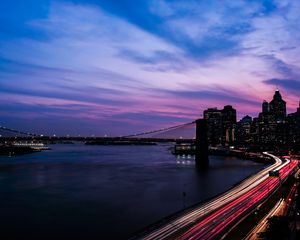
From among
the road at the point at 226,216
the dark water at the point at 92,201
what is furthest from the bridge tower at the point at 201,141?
the road at the point at 226,216

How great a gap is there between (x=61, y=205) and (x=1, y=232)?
7.57m

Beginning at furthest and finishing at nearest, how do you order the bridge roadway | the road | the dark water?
the dark water < the bridge roadway < the road

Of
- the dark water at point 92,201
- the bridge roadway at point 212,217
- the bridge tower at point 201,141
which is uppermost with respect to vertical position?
the bridge tower at point 201,141

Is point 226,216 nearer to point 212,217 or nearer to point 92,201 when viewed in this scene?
point 212,217

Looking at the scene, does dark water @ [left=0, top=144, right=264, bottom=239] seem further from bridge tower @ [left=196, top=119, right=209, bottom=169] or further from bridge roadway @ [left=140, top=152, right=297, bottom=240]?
bridge tower @ [left=196, top=119, right=209, bottom=169]

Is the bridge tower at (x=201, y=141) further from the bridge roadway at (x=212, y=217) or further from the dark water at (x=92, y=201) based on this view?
the bridge roadway at (x=212, y=217)

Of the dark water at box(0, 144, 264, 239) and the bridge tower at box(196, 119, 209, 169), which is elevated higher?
the bridge tower at box(196, 119, 209, 169)

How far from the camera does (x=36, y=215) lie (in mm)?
24422

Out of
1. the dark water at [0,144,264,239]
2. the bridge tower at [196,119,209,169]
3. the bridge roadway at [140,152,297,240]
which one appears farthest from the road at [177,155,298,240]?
the bridge tower at [196,119,209,169]

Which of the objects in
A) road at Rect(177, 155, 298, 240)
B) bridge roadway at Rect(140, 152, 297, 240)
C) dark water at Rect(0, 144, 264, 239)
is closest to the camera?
road at Rect(177, 155, 298, 240)

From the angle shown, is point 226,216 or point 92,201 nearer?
point 226,216

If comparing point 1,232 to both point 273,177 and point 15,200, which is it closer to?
point 15,200

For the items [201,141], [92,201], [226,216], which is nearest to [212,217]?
[226,216]

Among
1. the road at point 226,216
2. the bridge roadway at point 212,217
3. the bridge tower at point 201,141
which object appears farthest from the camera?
the bridge tower at point 201,141
